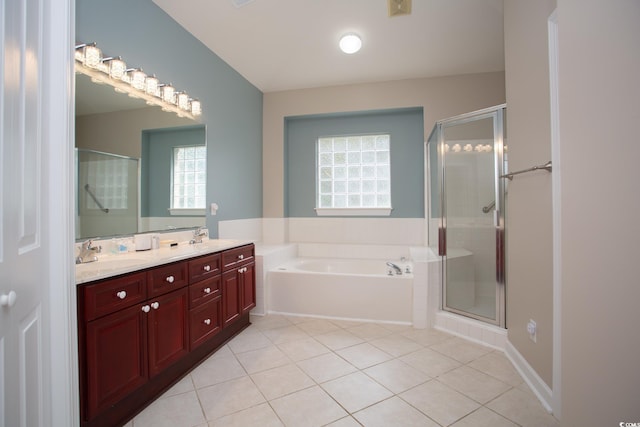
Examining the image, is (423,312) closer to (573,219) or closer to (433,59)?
(573,219)

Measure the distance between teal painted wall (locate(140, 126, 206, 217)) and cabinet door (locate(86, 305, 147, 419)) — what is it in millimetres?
978

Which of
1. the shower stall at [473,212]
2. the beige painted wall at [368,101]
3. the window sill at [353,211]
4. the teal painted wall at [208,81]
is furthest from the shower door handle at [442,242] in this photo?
the teal painted wall at [208,81]

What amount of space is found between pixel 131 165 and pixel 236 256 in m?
1.05

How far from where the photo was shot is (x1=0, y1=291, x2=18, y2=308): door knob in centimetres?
61

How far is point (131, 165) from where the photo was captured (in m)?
2.06

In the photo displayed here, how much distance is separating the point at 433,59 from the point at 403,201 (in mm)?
1689

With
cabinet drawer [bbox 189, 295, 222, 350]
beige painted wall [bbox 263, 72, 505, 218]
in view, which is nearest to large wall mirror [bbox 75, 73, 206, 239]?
cabinet drawer [bbox 189, 295, 222, 350]

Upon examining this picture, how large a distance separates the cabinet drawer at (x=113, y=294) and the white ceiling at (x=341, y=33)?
221 cm

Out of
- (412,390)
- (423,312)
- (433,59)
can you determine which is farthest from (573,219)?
(433,59)

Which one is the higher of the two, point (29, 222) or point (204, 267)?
point (29, 222)

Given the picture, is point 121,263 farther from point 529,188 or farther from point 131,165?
point 529,188

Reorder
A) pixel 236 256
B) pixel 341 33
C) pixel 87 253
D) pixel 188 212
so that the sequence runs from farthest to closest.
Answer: pixel 341 33
pixel 188 212
pixel 236 256
pixel 87 253

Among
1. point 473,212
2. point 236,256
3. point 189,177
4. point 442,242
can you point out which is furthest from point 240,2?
point 442,242

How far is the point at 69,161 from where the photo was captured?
95cm
